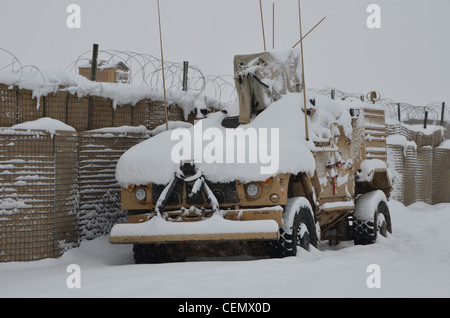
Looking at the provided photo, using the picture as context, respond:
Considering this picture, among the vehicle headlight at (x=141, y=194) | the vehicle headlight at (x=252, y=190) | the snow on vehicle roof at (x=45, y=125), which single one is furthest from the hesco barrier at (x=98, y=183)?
the vehicle headlight at (x=252, y=190)

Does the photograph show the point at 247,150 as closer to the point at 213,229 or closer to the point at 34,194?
the point at 213,229

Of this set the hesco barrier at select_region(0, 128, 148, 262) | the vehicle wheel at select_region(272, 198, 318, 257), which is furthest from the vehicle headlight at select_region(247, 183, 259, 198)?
the hesco barrier at select_region(0, 128, 148, 262)

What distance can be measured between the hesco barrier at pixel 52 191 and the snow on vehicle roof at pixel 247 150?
128 cm

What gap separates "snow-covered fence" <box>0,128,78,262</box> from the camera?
8242mm

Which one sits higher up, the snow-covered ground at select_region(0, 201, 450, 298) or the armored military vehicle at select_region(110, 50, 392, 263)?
the armored military vehicle at select_region(110, 50, 392, 263)

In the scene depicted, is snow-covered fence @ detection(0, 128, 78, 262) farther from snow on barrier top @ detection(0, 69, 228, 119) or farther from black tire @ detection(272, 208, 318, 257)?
black tire @ detection(272, 208, 318, 257)

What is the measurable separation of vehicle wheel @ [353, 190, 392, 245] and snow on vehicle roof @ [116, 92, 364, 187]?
5.39 feet

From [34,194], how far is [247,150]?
3.02 m

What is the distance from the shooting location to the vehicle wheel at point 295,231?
742 cm

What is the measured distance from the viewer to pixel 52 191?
28.6ft

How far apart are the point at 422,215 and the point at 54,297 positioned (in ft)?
37.4

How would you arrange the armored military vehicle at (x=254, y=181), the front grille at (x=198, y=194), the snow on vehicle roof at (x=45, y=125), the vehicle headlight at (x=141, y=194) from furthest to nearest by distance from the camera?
the snow on vehicle roof at (x=45, y=125) → the vehicle headlight at (x=141, y=194) → the front grille at (x=198, y=194) → the armored military vehicle at (x=254, y=181)

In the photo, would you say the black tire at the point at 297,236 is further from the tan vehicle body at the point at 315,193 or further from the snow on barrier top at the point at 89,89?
the snow on barrier top at the point at 89,89

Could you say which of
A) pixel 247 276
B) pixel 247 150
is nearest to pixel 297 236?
pixel 247 150
